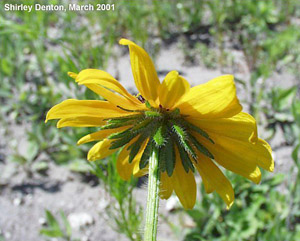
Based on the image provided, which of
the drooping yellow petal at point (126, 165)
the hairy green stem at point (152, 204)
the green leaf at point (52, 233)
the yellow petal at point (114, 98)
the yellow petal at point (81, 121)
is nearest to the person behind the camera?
the hairy green stem at point (152, 204)

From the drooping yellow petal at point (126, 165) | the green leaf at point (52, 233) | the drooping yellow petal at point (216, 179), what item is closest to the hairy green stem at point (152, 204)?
the drooping yellow petal at point (216, 179)

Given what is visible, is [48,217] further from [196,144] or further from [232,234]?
[196,144]

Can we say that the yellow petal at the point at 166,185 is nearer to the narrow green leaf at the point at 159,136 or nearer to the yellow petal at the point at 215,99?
the narrow green leaf at the point at 159,136

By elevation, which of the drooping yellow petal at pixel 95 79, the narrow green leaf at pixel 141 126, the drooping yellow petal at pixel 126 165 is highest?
the drooping yellow petal at pixel 95 79

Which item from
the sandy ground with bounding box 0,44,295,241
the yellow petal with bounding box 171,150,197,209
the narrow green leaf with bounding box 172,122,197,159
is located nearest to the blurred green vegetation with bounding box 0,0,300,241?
the sandy ground with bounding box 0,44,295,241

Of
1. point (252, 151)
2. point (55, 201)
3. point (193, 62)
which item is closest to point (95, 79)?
point (252, 151)

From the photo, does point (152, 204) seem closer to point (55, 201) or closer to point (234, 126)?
point (234, 126)

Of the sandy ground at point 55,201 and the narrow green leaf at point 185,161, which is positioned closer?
the narrow green leaf at point 185,161
